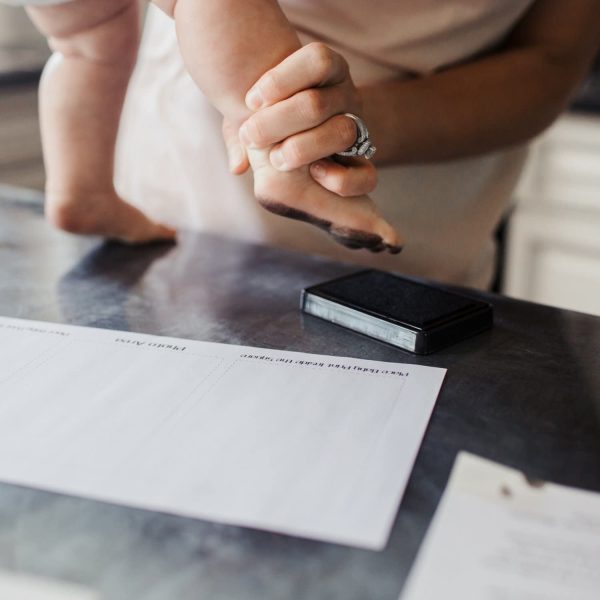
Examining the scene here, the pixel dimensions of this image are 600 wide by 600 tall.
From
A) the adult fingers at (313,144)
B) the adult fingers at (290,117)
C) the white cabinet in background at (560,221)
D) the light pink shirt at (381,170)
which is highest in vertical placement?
the adult fingers at (290,117)

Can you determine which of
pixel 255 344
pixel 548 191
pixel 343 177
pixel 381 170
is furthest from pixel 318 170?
pixel 548 191

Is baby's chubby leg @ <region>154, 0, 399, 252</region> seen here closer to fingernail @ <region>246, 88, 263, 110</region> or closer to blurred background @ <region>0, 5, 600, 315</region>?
fingernail @ <region>246, 88, 263, 110</region>

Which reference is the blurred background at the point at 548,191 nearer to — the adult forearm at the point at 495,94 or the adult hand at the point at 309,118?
the adult forearm at the point at 495,94

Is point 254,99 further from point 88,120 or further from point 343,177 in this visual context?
point 88,120

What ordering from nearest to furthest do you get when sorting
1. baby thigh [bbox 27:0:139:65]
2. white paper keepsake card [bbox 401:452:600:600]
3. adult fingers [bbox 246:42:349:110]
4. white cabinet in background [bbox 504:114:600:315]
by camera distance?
white paper keepsake card [bbox 401:452:600:600], adult fingers [bbox 246:42:349:110], baby thigh [bbox 27:0:139:65], white cabinet in background [bbox 504:114:600:315]

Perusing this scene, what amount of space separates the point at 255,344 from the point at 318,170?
0.12 meters

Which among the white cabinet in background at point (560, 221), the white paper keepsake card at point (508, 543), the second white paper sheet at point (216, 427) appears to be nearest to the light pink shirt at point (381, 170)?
the second white paper sheet at point (216, 427)

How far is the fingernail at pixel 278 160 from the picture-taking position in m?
0.54

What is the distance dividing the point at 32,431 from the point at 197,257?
0.32 m

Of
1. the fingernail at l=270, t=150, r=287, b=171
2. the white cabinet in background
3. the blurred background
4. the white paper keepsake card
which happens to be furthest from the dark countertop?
the white cabinet in background

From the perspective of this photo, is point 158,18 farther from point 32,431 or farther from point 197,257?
point 32,431

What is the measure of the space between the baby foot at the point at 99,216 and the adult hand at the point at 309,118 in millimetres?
226

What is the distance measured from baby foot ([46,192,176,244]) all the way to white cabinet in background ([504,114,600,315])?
3.79ft

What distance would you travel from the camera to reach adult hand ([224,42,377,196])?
52cm
